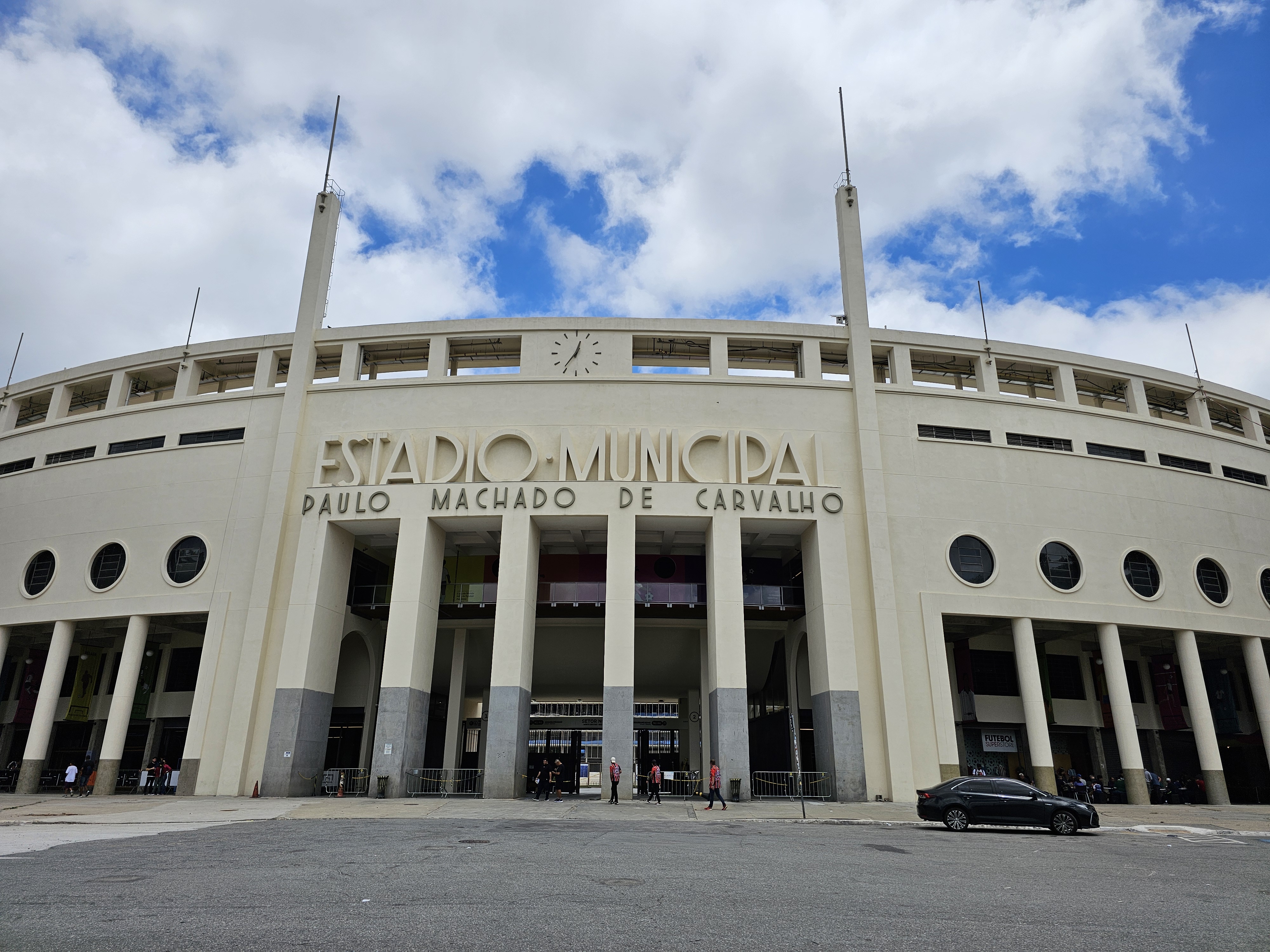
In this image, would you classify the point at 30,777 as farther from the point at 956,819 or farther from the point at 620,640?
the point at 956,819

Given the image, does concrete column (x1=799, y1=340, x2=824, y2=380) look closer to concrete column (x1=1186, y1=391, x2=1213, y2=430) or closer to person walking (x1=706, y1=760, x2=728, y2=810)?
person walking (x1=706, y1=760, x2=728, y2=810)

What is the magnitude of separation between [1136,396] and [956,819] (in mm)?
24579

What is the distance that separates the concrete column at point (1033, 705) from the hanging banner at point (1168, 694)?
303 inches

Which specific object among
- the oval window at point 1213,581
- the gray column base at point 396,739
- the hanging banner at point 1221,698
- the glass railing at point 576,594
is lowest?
the gray column base at point 396,739

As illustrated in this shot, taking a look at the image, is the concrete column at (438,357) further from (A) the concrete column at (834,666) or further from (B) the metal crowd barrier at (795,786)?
(B) the metal crowd barrier at (795,786)

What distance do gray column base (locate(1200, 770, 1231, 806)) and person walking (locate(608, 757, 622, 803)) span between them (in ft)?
74.9

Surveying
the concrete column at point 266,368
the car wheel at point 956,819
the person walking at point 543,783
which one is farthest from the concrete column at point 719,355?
the concrete column at point 266,368

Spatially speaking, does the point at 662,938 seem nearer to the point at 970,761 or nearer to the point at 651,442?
the point at 651,442

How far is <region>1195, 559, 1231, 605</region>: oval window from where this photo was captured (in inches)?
1315

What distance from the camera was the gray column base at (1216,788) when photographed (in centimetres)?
3055

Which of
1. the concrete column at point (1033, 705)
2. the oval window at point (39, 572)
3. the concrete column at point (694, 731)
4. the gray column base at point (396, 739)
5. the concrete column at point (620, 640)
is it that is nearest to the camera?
the gray column base at point (396, 739)

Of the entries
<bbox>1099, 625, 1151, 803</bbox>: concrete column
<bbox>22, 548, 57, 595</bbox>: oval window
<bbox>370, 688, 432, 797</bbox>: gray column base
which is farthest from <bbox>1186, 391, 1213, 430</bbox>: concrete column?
<bbox>22, 548, 57, 595</bbox>: oval window

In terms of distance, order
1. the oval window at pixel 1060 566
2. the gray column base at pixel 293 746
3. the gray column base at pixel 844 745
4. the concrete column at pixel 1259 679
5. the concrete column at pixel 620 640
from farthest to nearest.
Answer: the concrete column at pixel 1259 679 → the oval window at pixel 1060 566 → the gray column base at pixel 293 746 → the concrete column at pixel 620 640 → the gray column base at pixel 844 745

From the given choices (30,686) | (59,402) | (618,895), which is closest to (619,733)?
(618,895)
